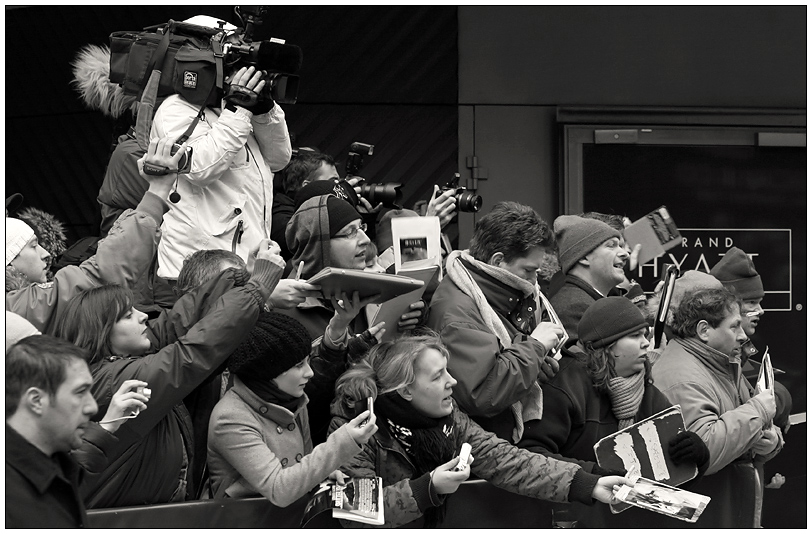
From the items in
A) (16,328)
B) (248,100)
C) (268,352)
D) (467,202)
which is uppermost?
(248,100)

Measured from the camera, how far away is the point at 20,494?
3057mm

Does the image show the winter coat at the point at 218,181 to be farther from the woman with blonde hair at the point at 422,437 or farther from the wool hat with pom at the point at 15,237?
the woman with blonde hair at the point at 422,437

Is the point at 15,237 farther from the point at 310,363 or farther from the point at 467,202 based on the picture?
the point at 467,202

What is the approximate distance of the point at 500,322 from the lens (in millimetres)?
4586

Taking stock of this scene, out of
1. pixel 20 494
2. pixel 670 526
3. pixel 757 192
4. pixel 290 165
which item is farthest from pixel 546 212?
pixel 20 494

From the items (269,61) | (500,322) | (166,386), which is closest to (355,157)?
(269,61)

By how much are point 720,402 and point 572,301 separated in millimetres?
741

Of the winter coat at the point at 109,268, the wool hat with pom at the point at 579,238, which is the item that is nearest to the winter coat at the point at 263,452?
the winter coat at the point at 109,268

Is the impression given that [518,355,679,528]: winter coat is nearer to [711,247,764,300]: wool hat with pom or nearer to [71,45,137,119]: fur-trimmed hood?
[711,247,764,300]: wool hat with pom

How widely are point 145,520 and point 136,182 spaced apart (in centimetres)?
177

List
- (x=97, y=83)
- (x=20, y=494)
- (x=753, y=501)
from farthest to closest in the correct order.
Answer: (x=97, y=83)
(x=753, y=501)
(x=20, y=494)

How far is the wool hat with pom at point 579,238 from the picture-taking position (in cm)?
523

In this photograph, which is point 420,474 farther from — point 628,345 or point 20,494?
point 20,494

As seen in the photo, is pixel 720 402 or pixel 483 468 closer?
pixel 483 468
